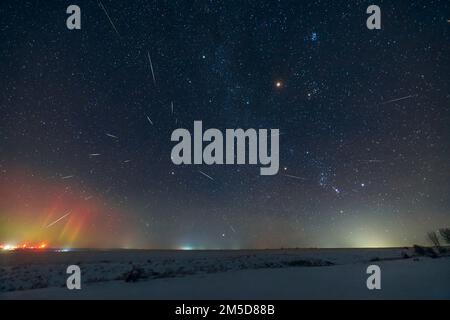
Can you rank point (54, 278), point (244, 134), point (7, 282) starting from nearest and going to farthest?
point (244, 134) → point (7, 282) → point (54, 278)

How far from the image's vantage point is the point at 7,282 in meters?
11.2

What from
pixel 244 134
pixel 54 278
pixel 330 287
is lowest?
pixel 54 278

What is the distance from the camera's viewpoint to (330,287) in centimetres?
648

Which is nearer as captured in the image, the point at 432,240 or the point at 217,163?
the point at 217,163
